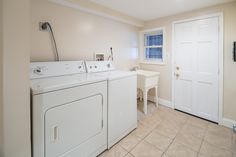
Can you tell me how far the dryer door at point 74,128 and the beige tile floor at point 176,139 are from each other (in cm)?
39

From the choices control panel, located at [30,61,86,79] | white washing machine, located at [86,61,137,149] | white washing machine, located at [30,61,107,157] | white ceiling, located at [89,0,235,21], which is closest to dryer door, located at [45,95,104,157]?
white washing machine, located at [30,61,107,157]

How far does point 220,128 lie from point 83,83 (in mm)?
2545

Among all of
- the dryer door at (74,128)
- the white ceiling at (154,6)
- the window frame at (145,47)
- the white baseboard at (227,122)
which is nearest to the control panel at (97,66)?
the dryer door at (74,128)

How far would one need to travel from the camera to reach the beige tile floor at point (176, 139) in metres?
1.89

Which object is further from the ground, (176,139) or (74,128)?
(74,128)

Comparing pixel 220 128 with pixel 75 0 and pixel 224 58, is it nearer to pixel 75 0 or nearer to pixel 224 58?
pixel 224 58

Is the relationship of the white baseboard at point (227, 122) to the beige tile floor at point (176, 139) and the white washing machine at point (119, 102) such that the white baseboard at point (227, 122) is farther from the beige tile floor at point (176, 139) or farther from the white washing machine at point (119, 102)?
the white washing machine at point (119, 102)

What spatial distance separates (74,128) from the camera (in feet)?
4.99

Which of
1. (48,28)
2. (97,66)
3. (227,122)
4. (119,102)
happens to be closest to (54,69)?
(48,28)

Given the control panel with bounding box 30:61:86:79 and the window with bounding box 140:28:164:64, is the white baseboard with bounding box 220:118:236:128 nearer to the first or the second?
the window with bounding box 140:28:164:64

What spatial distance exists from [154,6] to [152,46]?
4.35 ft

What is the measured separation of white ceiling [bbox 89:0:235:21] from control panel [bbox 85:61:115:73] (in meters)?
1.07

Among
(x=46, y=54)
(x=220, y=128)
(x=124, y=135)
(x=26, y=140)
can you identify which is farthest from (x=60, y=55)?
(x=220, y=128)

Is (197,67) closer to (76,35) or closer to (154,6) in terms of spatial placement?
(154,6)
